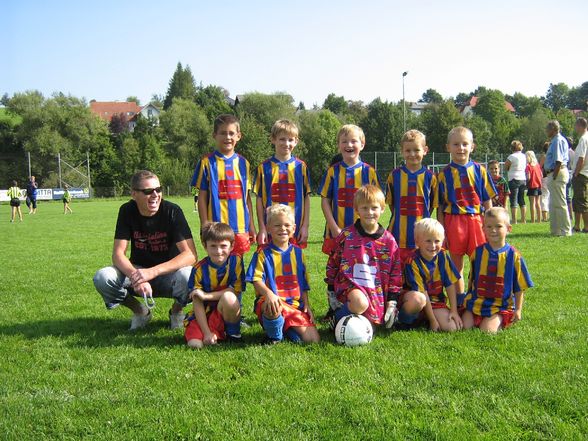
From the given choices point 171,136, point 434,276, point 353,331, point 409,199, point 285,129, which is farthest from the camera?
point 171,136

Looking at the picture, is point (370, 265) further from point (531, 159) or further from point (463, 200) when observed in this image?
point (531, 159)

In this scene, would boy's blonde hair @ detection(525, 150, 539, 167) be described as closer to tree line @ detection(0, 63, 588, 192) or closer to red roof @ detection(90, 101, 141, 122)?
tree line @ detection(0, 63, 588, 192)

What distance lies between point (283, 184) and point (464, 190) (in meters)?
1.81

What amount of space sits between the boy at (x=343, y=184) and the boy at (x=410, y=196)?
0.26 meters

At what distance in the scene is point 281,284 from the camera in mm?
4480

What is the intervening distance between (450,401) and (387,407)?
1.25 feet

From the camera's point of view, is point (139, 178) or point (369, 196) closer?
point (369, 196)

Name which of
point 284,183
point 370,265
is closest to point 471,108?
point 284,183

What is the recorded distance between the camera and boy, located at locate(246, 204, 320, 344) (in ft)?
14.0

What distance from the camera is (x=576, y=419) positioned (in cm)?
278

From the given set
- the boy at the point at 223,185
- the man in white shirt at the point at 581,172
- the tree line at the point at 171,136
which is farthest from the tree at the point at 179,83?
the boy at the point at 223,185

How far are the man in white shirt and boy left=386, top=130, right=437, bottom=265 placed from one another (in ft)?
19.9

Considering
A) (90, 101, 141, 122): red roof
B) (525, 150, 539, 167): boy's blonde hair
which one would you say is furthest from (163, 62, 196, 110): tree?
(525, 150, 539, 167): boy's blonde hair

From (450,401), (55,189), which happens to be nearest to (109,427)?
(450,401)
